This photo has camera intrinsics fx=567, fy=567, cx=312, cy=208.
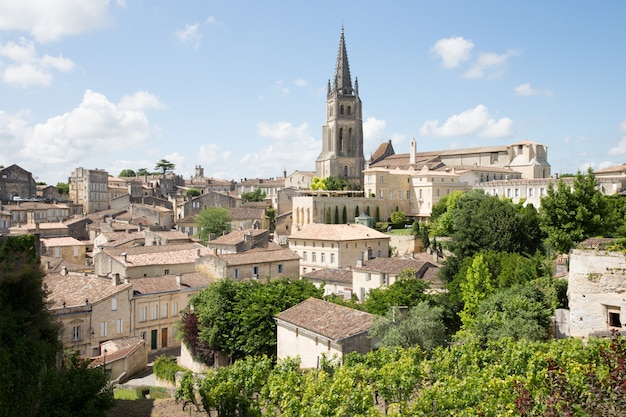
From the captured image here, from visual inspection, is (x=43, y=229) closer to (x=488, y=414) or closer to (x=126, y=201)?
(x=126, y=201)

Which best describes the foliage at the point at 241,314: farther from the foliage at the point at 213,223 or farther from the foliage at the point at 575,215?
the foliage at the point at 213,223

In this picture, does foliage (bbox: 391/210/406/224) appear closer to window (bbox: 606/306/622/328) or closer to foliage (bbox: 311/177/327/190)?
foliage (bbox: 311/177/327/190)

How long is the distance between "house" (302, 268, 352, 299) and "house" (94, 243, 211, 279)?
7.78 meters

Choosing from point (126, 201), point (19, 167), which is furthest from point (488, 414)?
point (19, 167)

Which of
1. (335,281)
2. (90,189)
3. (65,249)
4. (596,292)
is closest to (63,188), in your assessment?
(90,189)

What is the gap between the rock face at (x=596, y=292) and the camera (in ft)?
57.8

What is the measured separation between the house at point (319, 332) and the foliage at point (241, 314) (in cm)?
149

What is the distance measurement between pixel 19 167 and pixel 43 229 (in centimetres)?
2769

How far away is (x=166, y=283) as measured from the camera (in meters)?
33.2

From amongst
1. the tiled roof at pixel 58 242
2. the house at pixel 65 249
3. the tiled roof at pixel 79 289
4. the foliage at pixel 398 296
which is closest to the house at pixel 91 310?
the tiled roof at pixel 79 289

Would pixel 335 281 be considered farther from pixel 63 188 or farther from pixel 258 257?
pixel 63 188

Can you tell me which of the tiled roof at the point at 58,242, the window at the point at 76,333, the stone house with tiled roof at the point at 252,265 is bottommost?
the window at the point at 76,333

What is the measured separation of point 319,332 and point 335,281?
16549 millimetres

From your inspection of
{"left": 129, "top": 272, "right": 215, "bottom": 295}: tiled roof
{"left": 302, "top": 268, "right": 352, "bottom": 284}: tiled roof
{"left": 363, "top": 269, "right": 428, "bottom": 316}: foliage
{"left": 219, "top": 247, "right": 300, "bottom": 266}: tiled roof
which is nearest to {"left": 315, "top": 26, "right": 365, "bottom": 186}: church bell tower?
{"left": 219, "top": 247, "right": 300, "bottom": 266}: tiled roof
